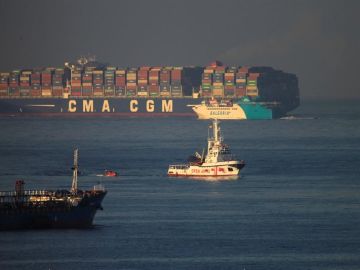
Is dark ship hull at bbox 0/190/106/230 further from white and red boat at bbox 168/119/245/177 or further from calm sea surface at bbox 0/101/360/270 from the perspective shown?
white and red boat at bbox 168/119/245/177

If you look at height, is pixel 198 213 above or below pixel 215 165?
below

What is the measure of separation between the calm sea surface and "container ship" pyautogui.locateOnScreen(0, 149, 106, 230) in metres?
0.76

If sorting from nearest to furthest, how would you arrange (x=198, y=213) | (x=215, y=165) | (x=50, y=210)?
(x=50, y=210) < (x=198, y=213) < (x=215, y=165)

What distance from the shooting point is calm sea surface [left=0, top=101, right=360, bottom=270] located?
54062mm

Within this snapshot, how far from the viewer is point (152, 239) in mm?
58719

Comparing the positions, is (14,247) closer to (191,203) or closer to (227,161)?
(191,203)

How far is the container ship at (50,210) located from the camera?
59.8m

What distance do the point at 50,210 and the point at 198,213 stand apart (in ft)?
31.9

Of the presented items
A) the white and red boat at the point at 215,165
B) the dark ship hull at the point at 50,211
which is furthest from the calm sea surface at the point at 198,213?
the white and red boat at the point at 215,165

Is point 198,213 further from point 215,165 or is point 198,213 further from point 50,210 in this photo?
point 215,165

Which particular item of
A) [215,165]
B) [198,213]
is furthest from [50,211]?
[215,165]

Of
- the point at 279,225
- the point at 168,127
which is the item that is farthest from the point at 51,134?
the point at 279,225

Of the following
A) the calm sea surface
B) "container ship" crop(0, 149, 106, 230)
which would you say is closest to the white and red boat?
the calm sea surface

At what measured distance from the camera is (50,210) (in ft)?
198
